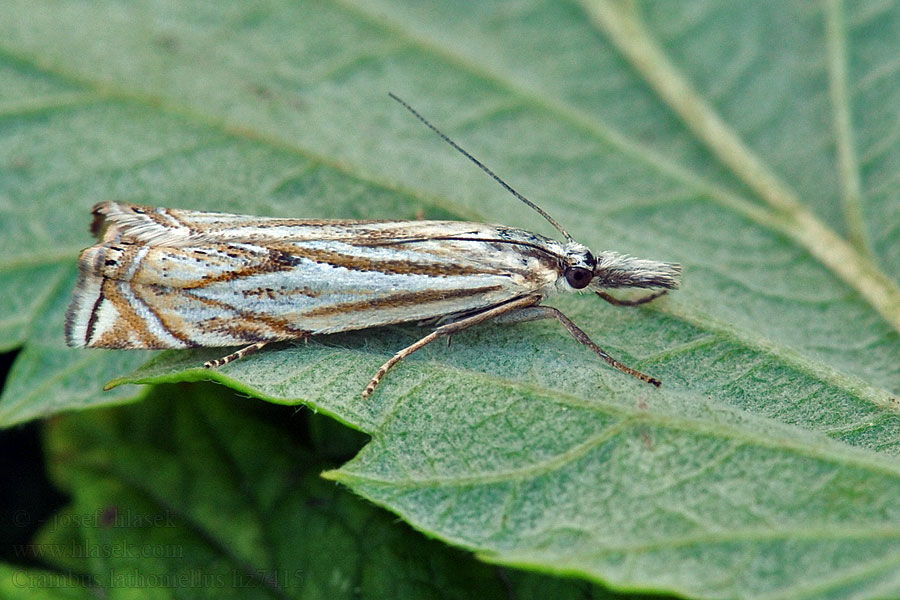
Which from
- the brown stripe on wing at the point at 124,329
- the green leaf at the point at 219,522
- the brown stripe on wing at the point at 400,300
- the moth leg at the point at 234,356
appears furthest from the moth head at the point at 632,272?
the brown stripe on wing at the point at 124,329

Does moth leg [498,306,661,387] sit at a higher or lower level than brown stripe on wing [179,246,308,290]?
higher

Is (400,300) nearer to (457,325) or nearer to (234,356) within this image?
(457,325)

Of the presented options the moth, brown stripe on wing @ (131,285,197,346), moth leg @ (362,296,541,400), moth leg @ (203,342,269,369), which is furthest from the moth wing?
moth leg @ (203,342,269,369)

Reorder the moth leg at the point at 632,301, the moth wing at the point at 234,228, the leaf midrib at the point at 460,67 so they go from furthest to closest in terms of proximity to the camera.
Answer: the leaf midrib at the point at 460,67 < the moth leg at the point at 632,301 < the moth wing at the point at 234,228

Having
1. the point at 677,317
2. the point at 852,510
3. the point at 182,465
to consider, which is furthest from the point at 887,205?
the point at 182,465

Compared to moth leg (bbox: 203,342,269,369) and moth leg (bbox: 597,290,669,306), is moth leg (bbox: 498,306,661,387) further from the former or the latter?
moth leg (bbox: 203,342,269,369)

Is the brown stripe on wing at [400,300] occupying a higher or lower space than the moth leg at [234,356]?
higher

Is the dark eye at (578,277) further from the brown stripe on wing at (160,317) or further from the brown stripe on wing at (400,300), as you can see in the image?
the brown stripe on wing at (160,317)
